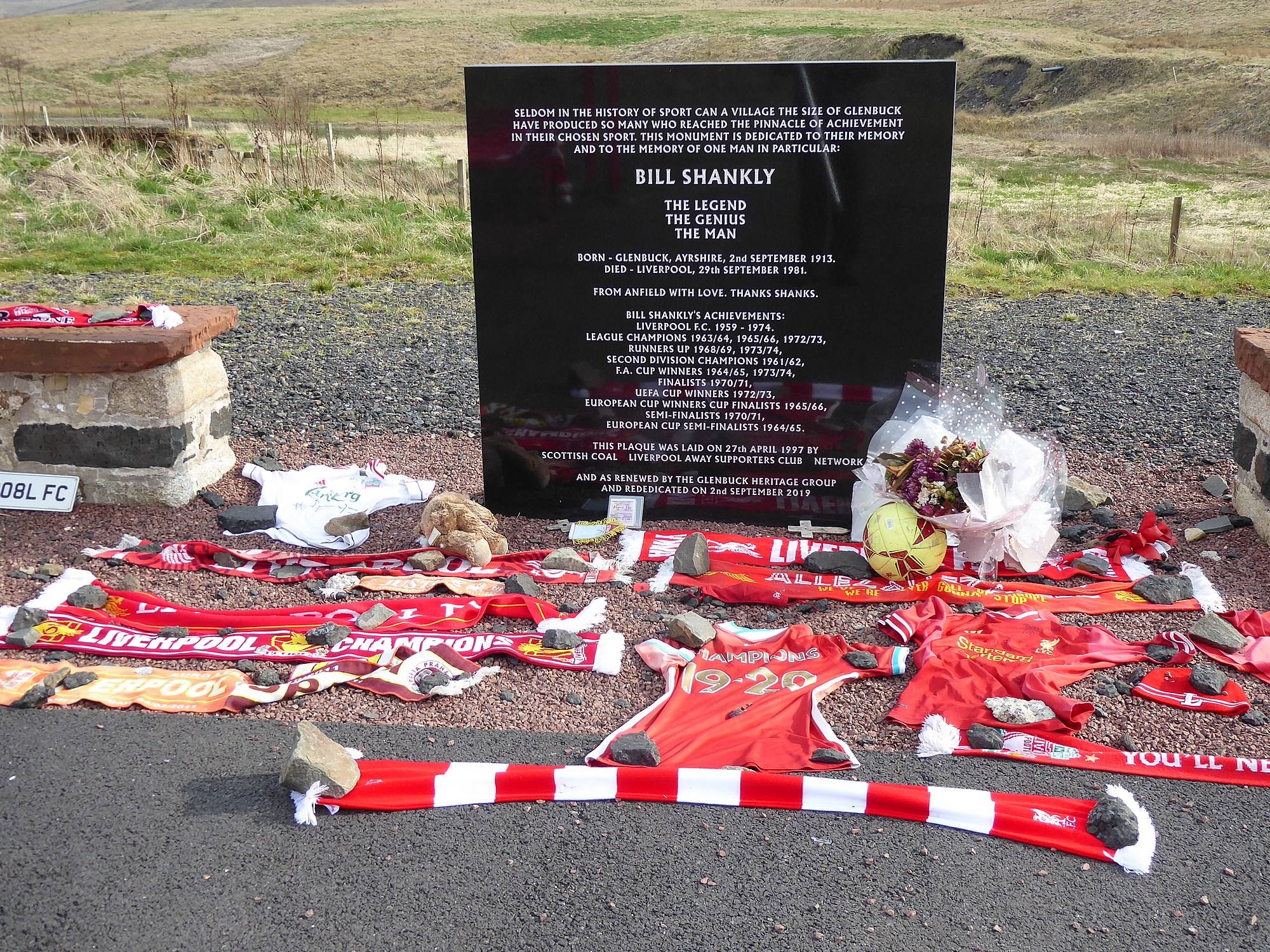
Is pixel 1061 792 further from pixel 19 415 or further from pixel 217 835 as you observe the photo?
pixel 19 415

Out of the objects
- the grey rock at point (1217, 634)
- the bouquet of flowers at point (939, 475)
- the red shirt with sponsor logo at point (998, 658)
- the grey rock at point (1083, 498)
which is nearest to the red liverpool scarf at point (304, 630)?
the red shirt with sponsor logo at point (998, 658)

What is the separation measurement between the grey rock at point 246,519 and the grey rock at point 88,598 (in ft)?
3.27

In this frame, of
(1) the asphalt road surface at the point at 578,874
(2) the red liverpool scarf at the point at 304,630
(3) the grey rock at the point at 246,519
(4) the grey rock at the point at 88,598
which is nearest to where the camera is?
(1) the asphalt road surface at the point at 578,874

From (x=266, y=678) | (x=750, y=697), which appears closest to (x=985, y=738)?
(x=750, y=697)

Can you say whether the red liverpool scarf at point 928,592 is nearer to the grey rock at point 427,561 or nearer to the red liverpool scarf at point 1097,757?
the grey rock at point 427,561

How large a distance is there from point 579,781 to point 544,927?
58 centimetres

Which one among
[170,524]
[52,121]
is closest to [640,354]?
[170,524]

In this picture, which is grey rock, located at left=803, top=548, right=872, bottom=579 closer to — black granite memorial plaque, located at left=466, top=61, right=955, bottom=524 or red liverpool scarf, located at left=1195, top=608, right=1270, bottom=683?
black granite memorial plaque, located at left=466, top=61, right=955, bottom=524

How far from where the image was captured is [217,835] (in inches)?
120

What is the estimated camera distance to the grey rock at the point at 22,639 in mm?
4152

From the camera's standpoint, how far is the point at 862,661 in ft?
13.2

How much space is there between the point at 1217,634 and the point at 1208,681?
0.37m

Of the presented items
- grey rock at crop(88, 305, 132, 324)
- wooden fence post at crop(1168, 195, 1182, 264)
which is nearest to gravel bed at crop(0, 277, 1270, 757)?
grey rock at crop(88, 305, 132, 324)

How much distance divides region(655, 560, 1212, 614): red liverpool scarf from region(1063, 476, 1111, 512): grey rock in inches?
37.0
